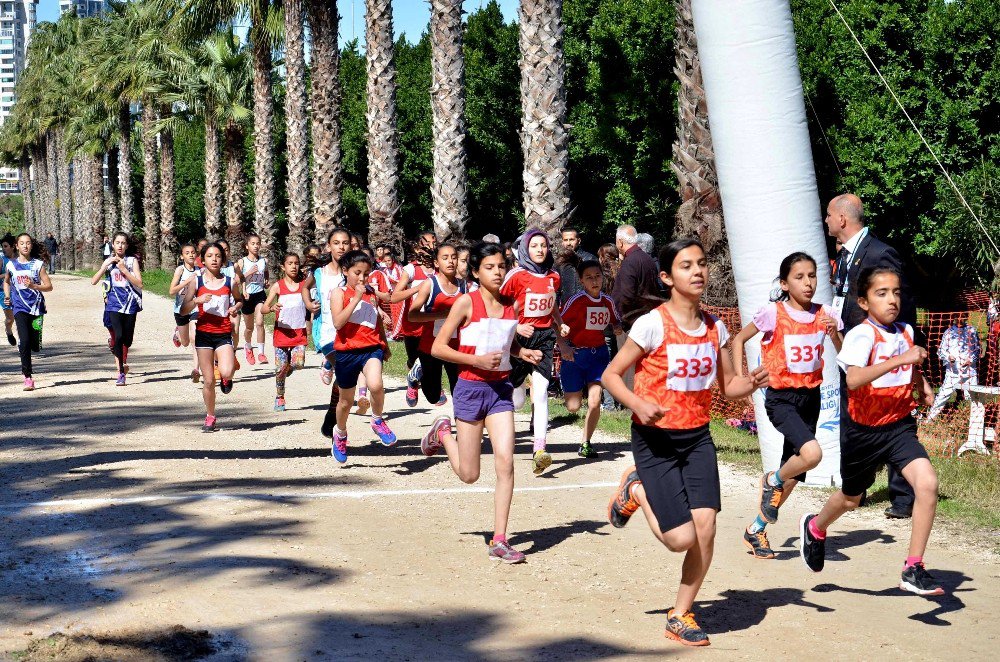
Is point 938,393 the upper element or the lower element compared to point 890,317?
lower

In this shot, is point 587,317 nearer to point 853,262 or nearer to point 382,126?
point 853,262

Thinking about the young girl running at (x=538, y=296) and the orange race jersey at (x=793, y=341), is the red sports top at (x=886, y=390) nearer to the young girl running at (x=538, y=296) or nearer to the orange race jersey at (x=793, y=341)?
the orange race jersey at (x=793, y=341)

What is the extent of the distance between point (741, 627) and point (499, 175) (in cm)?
3288

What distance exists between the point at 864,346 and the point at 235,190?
34.7m

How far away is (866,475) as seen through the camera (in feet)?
20.7

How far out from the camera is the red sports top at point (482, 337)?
7.30 metres

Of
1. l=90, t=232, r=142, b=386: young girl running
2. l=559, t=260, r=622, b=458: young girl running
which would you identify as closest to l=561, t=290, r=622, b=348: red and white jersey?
l=559, t=260, r=622, b=458: young girl running

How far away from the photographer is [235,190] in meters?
38.6

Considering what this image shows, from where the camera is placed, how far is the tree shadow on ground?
586cm

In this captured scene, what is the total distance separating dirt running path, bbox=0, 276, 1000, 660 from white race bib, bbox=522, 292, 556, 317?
4.61 feet

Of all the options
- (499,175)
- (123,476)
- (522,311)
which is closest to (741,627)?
(522,311)

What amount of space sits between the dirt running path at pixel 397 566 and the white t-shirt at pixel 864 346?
1.30 meters

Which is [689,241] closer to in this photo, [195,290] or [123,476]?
[123,476]

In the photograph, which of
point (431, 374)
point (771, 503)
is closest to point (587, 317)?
point (431, 374)
